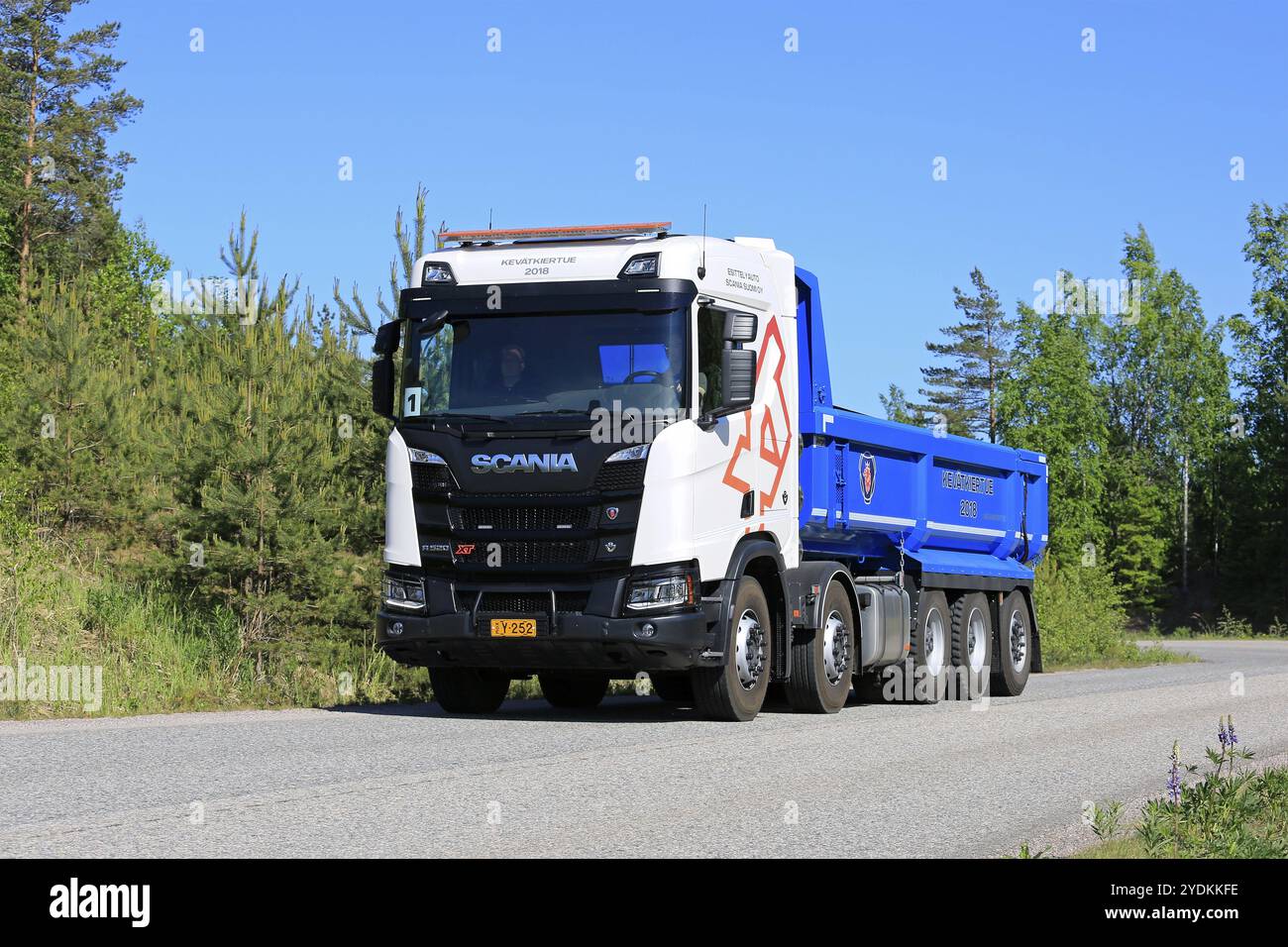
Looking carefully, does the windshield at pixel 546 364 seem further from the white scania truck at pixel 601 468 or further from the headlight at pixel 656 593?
the headlight at pixel 656 593

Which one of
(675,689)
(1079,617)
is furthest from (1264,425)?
(675,689)

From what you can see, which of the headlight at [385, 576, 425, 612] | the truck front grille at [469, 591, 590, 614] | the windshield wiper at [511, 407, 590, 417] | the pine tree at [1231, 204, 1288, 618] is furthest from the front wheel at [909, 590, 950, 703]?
the pine tree at [1231, 204, 1288, 618]

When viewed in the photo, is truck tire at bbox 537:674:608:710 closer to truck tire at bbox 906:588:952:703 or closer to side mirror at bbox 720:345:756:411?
truck tire at bbox 906:588:952:703

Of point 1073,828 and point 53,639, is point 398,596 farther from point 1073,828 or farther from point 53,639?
point 1073,828

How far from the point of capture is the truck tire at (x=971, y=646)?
57.6 ft

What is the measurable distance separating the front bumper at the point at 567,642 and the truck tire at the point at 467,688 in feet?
3.07

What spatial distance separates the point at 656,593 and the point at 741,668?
1.36 meters

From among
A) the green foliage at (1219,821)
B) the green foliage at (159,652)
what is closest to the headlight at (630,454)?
the green foliage at (159,652)

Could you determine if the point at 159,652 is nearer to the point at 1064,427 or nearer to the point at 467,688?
the point at 467,688

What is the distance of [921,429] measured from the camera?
17.0 metres

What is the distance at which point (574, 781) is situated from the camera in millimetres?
8938
